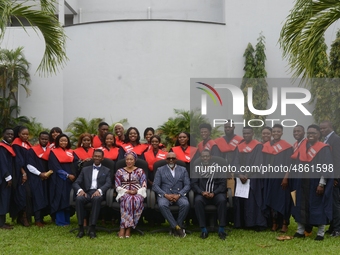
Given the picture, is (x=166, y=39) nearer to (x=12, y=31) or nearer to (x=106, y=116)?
(x=106, y=116)

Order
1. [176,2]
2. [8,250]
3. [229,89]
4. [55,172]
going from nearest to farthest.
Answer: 1. [8,250]
2. [55,172]
3. [229,89]
4. [176,2]

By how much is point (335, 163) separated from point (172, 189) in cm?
260

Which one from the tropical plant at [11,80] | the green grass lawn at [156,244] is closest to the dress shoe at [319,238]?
the green grass lawn at [156,244]

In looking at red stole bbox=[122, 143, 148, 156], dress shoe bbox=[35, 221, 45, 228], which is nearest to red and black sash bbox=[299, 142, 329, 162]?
red stole bbox=[122, 143, 148, 156]

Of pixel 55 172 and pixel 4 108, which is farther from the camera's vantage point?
pixel 4 108

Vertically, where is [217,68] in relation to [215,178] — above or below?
above

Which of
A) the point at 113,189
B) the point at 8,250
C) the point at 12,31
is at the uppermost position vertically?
the point at 12,31

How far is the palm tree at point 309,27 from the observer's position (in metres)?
8.03

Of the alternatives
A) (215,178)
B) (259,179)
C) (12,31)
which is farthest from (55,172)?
(12,31)

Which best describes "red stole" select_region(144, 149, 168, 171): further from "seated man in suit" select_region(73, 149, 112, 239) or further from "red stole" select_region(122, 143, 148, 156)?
"seated man in suit" select_region(73, 149, 112, 239)

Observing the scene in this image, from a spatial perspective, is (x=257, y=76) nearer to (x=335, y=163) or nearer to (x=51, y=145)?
(x=51, y=145)

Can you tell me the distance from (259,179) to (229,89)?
356 inches

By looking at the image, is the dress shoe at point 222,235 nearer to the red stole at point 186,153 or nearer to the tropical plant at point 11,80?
the red stole at point 186,153

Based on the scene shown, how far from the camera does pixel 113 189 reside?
911cm
